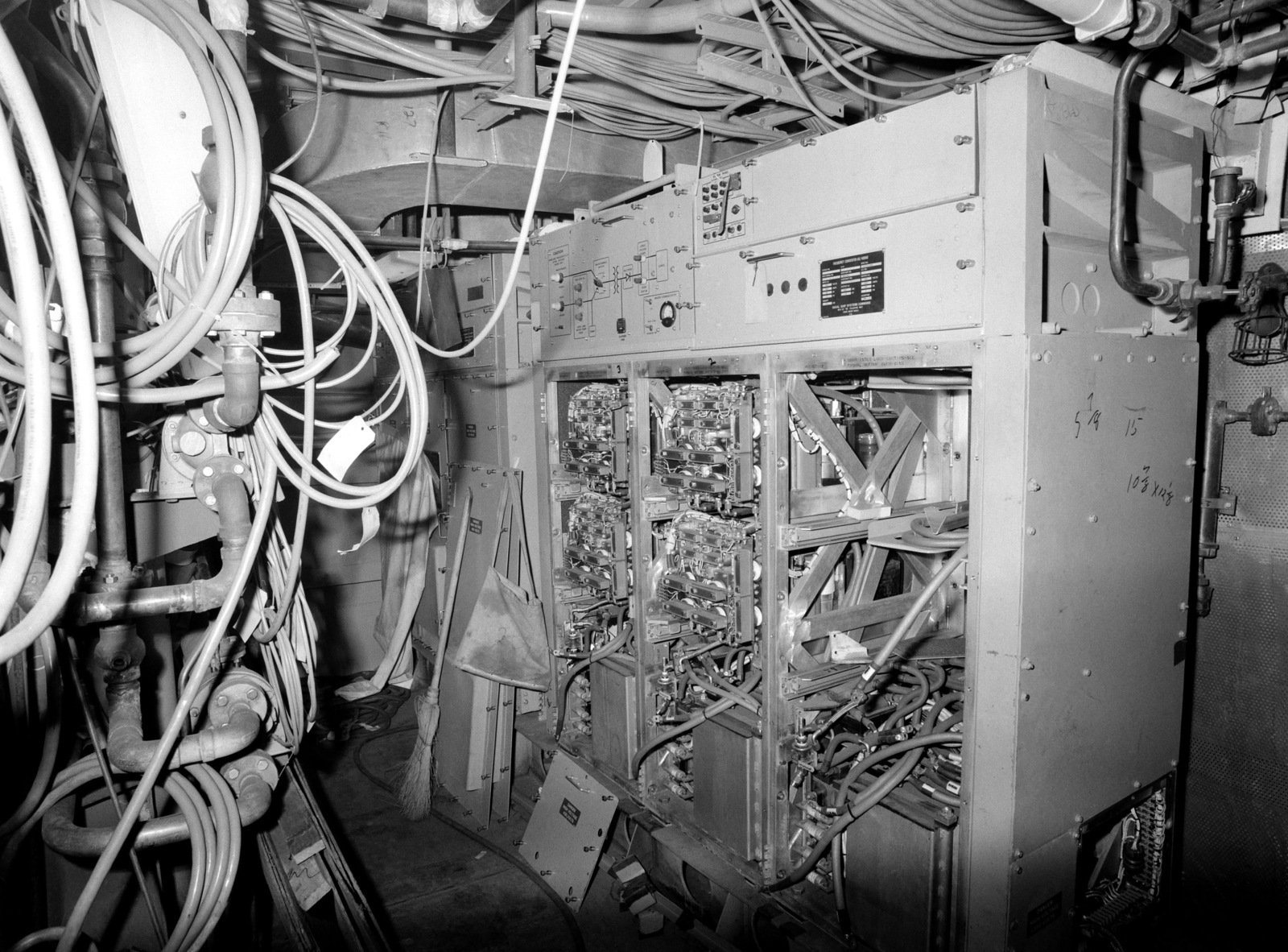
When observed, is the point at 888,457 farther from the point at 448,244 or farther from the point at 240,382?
the point at 448,244

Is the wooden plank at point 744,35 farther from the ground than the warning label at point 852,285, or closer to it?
farther from the ground

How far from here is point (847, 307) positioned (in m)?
2.47

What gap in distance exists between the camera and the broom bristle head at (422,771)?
4375 mm

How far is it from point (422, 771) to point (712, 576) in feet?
7.37

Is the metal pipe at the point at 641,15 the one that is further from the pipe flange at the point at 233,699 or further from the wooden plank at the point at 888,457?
the pipe flange at the point at 233,699

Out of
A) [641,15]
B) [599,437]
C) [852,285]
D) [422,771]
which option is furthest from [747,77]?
[422,771]

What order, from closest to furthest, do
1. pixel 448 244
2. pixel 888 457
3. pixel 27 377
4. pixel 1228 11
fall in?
pixel 27 377 → pixel 1228 11 → pixel 888 457 → pixel 448 244

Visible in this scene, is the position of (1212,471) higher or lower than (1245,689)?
higher

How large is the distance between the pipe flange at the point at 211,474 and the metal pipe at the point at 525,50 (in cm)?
164

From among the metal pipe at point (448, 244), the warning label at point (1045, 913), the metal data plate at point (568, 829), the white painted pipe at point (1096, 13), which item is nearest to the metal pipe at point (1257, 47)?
the white painted pipe at point (1096, 13)

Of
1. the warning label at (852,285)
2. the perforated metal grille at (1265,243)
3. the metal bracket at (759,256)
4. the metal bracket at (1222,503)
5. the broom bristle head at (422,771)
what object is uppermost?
the perforated metal grille at (1265,243)

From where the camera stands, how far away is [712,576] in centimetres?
317

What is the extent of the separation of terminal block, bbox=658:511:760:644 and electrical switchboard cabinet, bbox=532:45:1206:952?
0.04 ft

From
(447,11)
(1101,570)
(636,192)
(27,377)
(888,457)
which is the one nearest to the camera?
(27,377)
